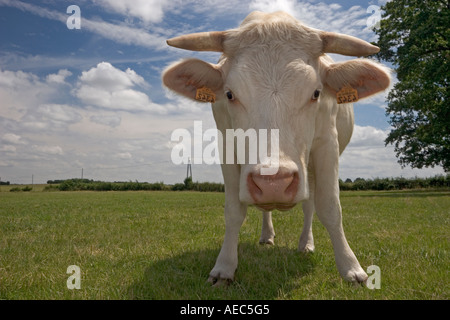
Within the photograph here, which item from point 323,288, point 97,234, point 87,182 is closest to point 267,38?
point 323,288

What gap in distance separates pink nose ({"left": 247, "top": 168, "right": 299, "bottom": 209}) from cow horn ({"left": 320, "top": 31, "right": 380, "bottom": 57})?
148cm

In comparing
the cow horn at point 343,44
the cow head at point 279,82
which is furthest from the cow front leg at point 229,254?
the cow horn at point 343,44

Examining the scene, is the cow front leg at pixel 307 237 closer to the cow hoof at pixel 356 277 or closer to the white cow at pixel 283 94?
the white cow at pixel 283 94

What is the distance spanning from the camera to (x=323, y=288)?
3350 mm

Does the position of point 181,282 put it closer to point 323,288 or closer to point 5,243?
point 323,288

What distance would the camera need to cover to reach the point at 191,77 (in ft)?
12.3

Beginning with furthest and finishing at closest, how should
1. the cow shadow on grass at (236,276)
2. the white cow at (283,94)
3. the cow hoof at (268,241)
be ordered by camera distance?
the cow hoof at (268,241) < the cow shadow on grass at (236,276) < the white cow at (283,94)

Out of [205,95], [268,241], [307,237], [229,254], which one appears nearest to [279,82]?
[205,95]

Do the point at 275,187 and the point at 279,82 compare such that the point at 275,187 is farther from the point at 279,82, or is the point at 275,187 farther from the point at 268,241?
the point at 268,241

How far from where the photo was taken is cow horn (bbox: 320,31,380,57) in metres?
3.47

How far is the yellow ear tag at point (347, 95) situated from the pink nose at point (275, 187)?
1.43 m

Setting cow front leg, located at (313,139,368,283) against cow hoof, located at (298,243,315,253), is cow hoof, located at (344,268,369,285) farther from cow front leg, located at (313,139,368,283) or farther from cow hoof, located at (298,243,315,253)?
cow hoof, located at (298,243,315,253)

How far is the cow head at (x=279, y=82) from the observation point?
9.21ft

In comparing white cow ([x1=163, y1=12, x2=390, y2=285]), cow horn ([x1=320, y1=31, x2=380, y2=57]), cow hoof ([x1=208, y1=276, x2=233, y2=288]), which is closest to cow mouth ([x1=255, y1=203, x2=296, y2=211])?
white cow ([x1=163, y1=12, x2=390, y2=285])
